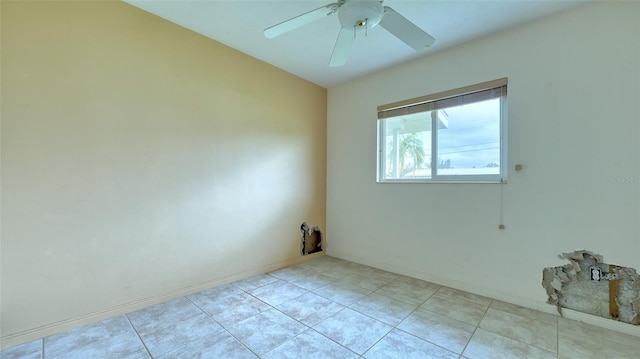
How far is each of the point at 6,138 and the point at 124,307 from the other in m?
1.43

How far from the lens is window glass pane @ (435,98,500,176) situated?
2.45 meters

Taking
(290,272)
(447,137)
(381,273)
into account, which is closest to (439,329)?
(381,273)

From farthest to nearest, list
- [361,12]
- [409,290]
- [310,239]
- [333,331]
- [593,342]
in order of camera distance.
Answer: [310,239] < [409,290] < [333,331] < [593,342] < [361,12]

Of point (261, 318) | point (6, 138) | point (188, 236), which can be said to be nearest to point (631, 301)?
point (261, 318)

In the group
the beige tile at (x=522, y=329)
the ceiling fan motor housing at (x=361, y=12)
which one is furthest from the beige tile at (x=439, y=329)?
the ceiling fan motor housing at (x=361, y=12)

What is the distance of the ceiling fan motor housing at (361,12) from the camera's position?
147 cm

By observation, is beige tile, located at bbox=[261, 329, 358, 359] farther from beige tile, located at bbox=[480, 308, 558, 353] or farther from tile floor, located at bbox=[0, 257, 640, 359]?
beige tile, located at bbox=[480, 308, 558, 353]

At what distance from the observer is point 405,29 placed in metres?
1.65

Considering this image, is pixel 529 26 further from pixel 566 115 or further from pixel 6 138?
pixel 6 138

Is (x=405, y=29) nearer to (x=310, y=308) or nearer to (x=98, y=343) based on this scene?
(x=310, y=308)

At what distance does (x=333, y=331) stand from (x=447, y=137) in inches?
86.2

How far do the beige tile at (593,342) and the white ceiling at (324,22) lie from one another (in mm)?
2455

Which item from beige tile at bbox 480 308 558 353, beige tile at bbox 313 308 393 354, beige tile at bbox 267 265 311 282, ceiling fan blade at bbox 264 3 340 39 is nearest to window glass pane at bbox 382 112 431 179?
beige tile at bbox 480 308 558 353

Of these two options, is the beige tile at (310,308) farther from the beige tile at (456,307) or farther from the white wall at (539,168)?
the white wall at (539,168)
